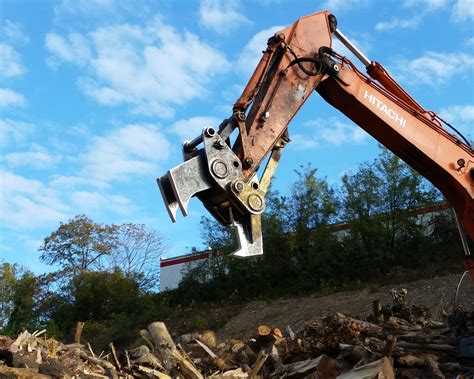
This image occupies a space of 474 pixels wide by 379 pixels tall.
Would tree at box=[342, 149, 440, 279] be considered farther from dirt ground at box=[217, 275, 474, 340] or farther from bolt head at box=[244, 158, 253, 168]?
bolt head at box=[244, 158, 253, 168]

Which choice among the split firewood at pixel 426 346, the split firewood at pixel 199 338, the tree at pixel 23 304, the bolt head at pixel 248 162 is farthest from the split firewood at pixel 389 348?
the tree at pixel 23 304

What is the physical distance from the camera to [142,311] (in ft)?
86.5

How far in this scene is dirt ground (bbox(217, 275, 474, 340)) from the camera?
1595 centimetres

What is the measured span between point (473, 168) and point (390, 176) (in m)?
16.3

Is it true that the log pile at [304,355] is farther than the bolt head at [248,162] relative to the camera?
Yes

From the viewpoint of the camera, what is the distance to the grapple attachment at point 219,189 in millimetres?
5281

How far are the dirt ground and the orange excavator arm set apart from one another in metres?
8.82

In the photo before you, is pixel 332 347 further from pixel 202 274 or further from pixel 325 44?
pixel 202 274

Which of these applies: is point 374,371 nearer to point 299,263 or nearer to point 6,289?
point 299,263

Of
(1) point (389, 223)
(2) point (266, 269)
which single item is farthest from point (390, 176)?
(2) point (266, 269)

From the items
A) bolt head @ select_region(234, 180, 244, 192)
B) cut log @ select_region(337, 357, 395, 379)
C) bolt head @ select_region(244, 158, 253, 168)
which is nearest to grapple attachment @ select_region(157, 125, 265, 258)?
bolt head @ select_region(234, 180, 244, 192)

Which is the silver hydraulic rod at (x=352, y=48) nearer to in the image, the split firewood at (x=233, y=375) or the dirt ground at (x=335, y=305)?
the split firewood at (x=233, y=375)

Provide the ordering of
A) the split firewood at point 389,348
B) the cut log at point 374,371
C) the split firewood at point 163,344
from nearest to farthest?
the cut log at point 374,371 → the split firewood at point 389,348 → the split firewood at point 163,344

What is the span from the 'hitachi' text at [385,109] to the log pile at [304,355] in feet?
8.24
